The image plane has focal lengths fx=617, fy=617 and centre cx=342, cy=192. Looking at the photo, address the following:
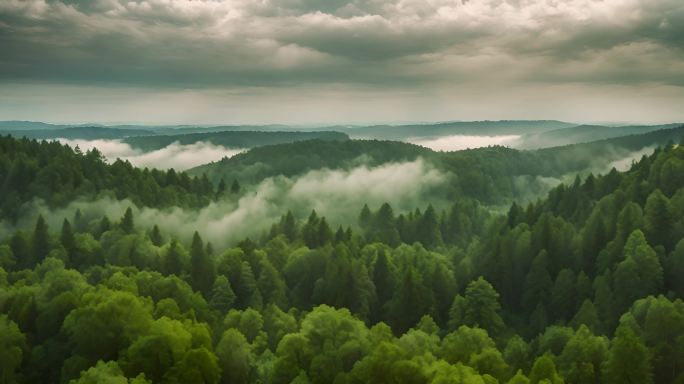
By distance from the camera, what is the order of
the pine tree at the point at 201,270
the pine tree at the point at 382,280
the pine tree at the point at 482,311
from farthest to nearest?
the pine tree at the point at 382,280, the pine tree at the point at 201,270, the pine tree at the point at 482,311

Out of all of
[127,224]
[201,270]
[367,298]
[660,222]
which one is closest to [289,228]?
[127,224]

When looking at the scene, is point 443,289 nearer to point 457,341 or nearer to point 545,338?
point 545,338

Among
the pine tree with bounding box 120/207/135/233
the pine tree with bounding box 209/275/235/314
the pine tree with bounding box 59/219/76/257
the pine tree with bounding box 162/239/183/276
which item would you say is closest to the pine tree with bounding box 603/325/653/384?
the pine tree with bounding box 209/275/235/314

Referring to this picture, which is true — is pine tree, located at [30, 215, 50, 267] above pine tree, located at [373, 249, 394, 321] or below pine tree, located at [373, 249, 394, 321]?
above

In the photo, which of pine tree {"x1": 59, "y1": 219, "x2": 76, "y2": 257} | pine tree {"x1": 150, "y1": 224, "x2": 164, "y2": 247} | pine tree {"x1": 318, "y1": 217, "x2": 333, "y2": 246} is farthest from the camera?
pine tree {"x1": 318, "y1": 217, "x2": 333, "y2": 246}

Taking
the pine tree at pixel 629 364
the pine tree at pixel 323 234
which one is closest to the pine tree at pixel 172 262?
the pine tree at pixel 323 234

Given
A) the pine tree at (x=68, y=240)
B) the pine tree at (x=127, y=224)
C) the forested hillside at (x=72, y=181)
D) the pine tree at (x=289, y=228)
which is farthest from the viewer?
the forested hillside at (x=72, y=181)

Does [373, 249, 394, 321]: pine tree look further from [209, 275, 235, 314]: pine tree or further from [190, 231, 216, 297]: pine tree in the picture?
[190, 231, 216, 297]: pine tree

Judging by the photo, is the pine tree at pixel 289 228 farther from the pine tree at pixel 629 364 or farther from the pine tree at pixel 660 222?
the pine tree at pixel 629 364

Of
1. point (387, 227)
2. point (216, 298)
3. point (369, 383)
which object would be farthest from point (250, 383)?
point (387, 227)
